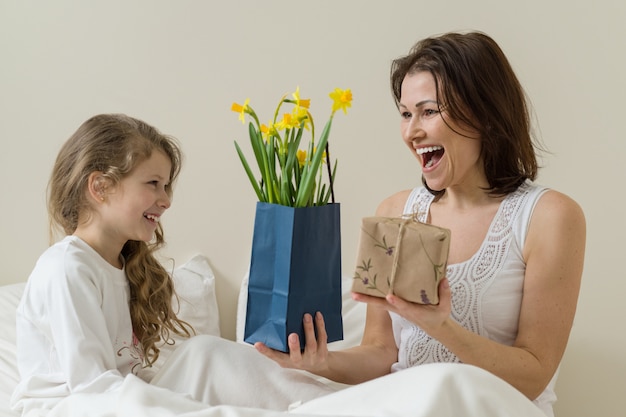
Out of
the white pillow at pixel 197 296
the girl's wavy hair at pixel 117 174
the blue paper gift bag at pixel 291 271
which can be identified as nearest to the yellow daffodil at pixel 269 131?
the blue paper gift bag at pixel 291 271

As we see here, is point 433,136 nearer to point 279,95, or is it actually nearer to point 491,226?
point 491,226

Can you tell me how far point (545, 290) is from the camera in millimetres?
1534

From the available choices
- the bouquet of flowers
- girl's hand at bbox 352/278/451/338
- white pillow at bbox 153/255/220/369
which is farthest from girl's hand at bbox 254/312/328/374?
white pillow at bbox 153/255/220/369

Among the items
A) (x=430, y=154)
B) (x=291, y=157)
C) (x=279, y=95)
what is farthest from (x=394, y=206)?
(x=279, y=95)

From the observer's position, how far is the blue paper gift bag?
1.34 metres

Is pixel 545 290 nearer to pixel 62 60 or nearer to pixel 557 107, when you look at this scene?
pixel 557 107

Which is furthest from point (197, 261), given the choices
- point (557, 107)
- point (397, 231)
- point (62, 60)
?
point (397, 231)

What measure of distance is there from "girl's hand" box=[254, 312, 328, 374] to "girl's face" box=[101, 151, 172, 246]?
1.91 ft

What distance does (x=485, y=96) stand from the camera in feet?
5.18

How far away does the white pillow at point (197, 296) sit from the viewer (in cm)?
257

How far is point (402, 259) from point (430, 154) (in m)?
0.39

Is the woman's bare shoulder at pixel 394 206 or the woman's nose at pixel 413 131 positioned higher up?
the woman's nose at pixel 413 131

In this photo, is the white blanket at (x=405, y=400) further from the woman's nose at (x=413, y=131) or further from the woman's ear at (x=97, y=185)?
the woman's ear at (x=97, y=185)

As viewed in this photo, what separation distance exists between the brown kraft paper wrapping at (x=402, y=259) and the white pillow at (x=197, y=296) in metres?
1.28
